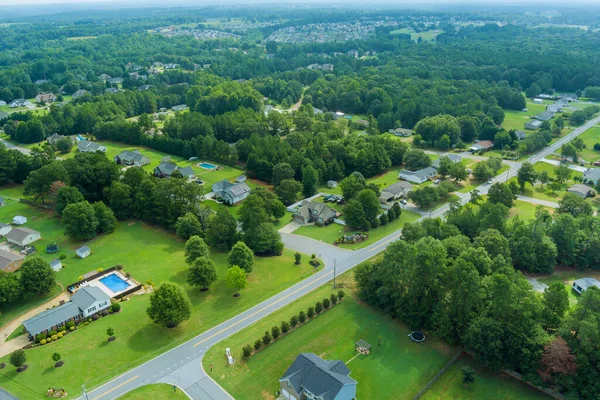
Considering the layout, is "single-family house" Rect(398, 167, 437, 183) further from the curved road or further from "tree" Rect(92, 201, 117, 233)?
"tree" Rect(92, 201, 117, 233)

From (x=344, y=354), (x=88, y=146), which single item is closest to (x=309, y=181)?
(x=344, y=354)

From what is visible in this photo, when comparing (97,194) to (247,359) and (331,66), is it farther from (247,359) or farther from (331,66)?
(331,66)

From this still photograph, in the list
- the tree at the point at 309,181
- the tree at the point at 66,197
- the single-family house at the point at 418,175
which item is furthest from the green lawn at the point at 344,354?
the single-family house at the point at 418,175

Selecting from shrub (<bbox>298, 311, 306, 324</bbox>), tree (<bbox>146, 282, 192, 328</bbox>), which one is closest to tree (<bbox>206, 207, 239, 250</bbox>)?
tree (<bbox>146, 282, 192, 328</bbox>)

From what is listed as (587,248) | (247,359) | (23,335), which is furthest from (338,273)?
(23,335)

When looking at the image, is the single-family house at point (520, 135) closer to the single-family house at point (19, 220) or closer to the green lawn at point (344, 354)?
the green lawn at point (344, 354)

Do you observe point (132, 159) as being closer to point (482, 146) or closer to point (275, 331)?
point (275, 331)
